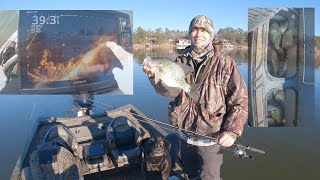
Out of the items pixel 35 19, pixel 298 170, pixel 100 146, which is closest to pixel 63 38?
pixel 35 19

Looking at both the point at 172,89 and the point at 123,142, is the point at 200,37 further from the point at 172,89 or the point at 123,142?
the point at 123,142

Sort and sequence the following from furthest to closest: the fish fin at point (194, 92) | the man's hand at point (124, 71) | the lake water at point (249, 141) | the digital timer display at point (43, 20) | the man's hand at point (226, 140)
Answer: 1. the man's hand at point (124, 71)
2. the digital timer display at point (43, 20)
3. the lake water at point (249, 141)
4. the fish fin at point (194, 92)
5. the man's hand at point (226, 140)

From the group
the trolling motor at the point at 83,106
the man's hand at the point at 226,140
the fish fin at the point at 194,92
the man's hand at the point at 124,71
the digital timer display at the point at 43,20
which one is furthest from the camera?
the man's hand at the point at 124,71

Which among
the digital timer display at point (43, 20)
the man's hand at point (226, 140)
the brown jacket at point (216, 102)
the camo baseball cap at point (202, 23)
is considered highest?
the digital timer display at point (43, 20)

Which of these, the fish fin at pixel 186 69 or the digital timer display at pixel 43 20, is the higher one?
the digital timer display at pixel 43 20

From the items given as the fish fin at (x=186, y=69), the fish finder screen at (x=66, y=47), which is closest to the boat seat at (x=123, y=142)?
the fish fin at (x=186, y=69)

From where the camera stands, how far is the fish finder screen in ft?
30.1

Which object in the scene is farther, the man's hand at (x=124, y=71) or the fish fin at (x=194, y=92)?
the man's hand at (x=124, y=71)

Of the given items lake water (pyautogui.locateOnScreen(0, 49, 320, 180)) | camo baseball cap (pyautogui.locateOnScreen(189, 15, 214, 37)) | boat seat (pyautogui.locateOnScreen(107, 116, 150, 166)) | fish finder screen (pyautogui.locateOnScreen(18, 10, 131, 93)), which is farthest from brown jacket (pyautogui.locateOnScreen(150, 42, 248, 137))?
fish finder screen (pyautogui.locateOnScreen(18, 10, 131, 93))

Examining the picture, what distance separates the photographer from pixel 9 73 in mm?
9219

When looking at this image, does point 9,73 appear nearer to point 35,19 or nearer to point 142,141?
point 35,19

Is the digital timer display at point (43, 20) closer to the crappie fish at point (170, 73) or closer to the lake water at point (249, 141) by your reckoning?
the lake water at point (249, 141)

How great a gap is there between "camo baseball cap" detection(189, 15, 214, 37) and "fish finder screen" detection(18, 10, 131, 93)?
6.53 m

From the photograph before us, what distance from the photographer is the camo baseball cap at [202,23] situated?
3.08 m
